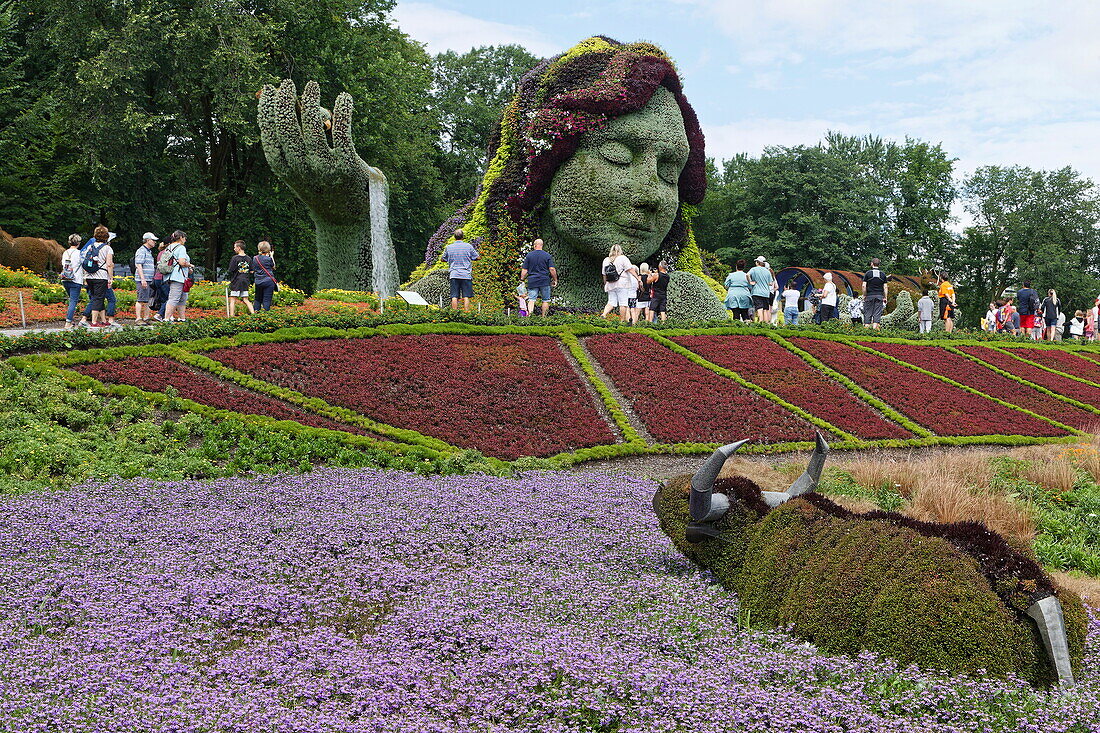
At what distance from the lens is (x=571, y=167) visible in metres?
22.5

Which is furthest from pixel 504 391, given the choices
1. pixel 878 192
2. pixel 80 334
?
pixel 878 192

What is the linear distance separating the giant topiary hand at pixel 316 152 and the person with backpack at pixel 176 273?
621 cm

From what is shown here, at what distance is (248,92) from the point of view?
33594 millimetres

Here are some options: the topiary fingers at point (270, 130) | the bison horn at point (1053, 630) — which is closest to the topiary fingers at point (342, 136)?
the topiary fingers at point (270, 130)

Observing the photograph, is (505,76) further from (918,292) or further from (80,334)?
(80,334)

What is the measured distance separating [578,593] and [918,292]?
4600 centimetres

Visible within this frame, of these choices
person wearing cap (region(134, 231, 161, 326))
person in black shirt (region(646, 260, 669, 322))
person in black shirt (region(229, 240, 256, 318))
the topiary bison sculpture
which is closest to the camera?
person wearing cap (region(134, 231, 161, 326))

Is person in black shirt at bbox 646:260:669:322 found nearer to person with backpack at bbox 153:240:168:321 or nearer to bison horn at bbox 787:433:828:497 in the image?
person with backpack at bbox 153:240:168:321

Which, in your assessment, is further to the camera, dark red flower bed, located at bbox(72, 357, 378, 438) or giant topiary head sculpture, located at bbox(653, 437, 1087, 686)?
dark red flower bed, located at bbox(72, 357, 378, 438)

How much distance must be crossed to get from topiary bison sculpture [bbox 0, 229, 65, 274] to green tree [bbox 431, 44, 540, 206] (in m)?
25.7

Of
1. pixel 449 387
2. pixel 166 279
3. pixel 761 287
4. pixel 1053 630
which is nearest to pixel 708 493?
A: pixel 1053 630

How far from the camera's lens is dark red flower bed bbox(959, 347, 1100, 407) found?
851 inches

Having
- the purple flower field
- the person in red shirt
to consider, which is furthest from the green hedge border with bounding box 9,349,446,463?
the person in red shirt

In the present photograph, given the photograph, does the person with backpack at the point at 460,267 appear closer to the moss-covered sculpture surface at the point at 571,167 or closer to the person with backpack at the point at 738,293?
the moss-covered sculpture surface at the point at 571,167
